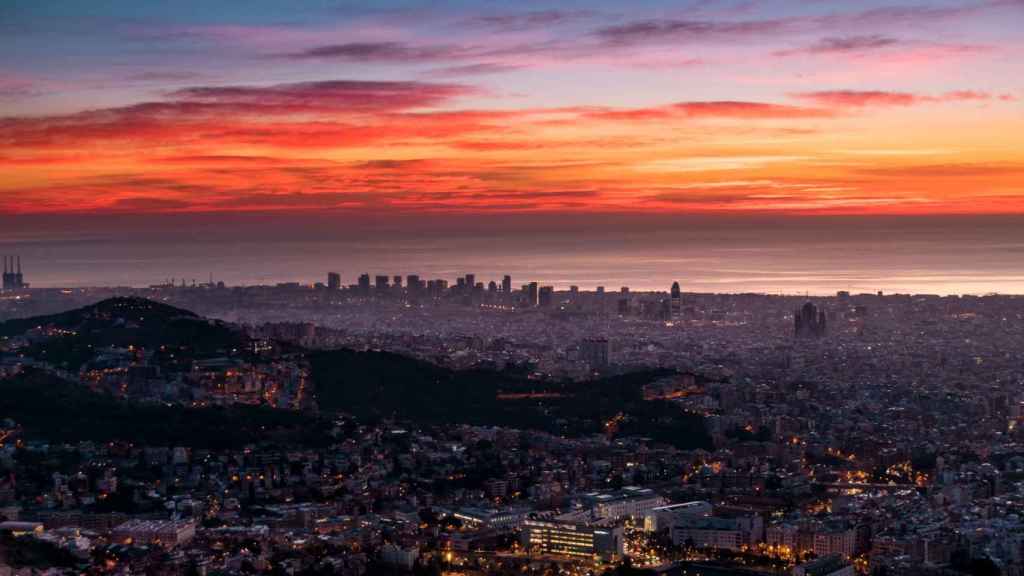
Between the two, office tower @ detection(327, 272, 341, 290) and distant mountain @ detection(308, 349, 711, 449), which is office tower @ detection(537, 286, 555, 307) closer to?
office tower @ detection(327, 272, 341, 290)

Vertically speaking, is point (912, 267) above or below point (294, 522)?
above

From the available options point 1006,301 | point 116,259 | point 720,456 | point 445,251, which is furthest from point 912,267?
point 720,456

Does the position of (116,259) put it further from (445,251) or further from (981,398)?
(981,398)

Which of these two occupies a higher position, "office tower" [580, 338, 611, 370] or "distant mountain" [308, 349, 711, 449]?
"office tower" [580, 338, 611, 370]

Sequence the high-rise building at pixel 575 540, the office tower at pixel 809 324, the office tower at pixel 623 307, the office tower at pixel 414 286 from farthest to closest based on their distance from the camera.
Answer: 1. the office tower at pixel 414 286
2. the office tower at pixel 623 307
3. the office tower at pixel 809 324
4. the high-rise building at pixel 575 540

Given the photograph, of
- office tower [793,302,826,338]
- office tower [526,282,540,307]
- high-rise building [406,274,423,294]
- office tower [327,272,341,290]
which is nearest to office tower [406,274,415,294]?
high-rise building [406,274,423,294]

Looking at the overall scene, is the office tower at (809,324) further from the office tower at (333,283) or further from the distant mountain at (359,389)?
the office tower at (333,283)

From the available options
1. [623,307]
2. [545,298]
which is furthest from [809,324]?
[545,298]

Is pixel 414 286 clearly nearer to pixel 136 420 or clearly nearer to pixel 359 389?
pixel 359 389

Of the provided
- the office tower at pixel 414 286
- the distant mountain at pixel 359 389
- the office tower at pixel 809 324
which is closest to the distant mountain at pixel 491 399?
the distant mountain at pixel 359 389
